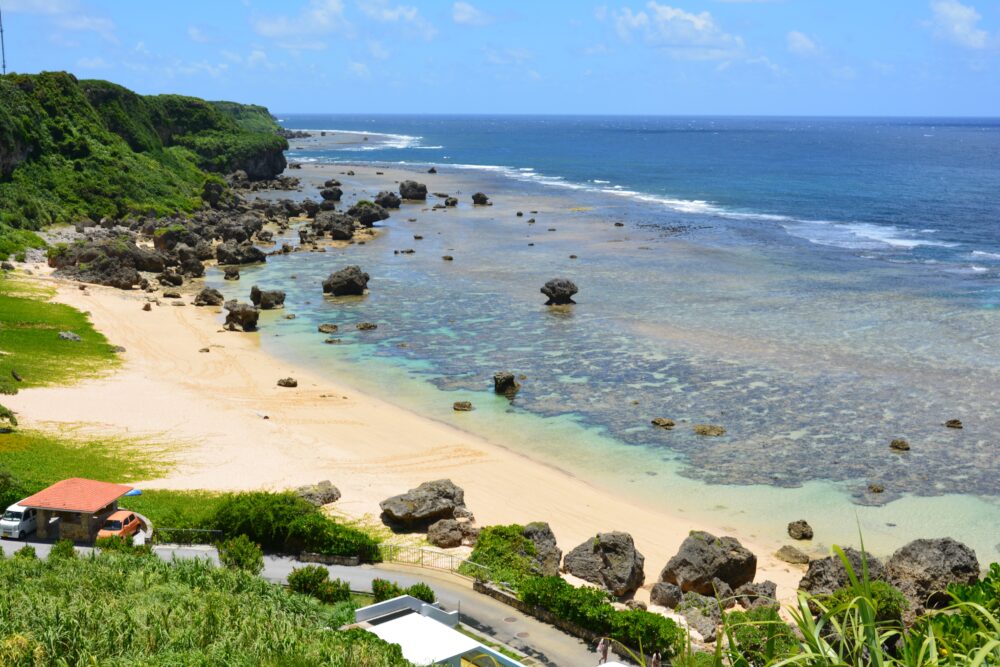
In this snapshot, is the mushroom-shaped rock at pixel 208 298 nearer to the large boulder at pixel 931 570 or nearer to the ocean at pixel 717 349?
the ocean at pixel 717 349

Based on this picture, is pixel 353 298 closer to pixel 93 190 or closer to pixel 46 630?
pixel 93 190

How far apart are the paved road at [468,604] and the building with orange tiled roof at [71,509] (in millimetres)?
731

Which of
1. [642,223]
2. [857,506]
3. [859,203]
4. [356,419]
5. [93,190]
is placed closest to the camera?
[857,506]

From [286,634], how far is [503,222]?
10806 centimetres

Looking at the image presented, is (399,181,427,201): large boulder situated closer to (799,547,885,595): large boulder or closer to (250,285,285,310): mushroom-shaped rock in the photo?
(250,285,285,310): mushroom-shaped rock

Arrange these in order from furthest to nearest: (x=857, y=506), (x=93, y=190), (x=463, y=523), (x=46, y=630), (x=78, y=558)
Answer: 1. (x=93, y=190)
2. (x=857, y=506)
3. (x=463, y=523)
4. (x=78, y=558)
5. (x=46, y=630)

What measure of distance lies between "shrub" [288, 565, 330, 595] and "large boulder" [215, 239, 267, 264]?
70861 millimetres

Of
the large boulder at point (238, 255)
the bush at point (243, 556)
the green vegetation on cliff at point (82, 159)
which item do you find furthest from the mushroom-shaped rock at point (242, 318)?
the bush at point (243, 556)

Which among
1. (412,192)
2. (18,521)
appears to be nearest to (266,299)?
(18,521)

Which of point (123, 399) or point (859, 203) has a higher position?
point (859, 203)

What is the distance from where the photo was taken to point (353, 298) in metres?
81.6

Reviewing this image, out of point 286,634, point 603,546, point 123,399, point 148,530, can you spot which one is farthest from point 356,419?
point 286,634

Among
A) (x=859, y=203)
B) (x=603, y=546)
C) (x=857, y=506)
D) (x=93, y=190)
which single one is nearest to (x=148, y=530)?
(x=603, y=546)

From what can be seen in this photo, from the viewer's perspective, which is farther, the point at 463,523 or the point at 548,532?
the point at 463,523
